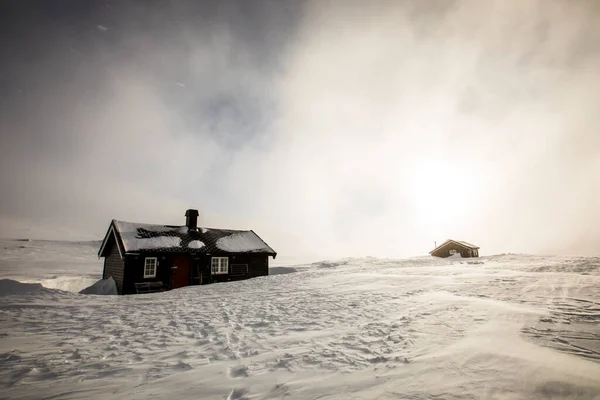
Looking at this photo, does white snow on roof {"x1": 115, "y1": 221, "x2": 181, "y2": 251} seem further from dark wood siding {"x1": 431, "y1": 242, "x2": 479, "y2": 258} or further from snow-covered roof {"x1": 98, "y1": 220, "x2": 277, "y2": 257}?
dark wood siding {"x1": 431, "y1": 242, "x2": 479, "y2": 258}

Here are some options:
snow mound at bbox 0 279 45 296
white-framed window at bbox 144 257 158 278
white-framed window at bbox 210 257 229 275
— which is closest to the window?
white-framed window at bbox 210 257 229 275

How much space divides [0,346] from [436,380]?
944cm

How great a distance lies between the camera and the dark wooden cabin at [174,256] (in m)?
19.3

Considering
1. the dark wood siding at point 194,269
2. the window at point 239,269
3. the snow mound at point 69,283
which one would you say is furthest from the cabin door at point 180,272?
the snow mound at point 69,283

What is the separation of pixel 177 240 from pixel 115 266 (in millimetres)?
4807

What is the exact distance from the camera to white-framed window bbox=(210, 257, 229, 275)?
22.6m

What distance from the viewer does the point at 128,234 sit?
2064 centimetres

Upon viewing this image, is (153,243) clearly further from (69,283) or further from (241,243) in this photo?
(69,283)

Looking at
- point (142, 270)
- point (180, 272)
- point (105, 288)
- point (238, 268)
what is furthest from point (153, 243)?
point (238, 268)

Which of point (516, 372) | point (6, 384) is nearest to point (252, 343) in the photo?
point (6, 384)

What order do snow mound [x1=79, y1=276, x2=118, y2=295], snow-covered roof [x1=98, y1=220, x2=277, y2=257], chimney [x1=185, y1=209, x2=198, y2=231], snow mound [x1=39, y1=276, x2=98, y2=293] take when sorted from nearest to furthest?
1. snow mound [x1=79, y1=276, x2=118, y2=295]
2. snow-covered roof [x1=98, y1=220, x2=277, y2=257]
3. snow mound [x1=39, y1=276, x2=98, y2=293]
4. chimney [x1=185, y1=209, x2=198, y2=231]

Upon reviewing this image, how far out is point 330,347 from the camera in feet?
18.1

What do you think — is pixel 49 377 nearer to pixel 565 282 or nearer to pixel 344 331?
pixel 344 331

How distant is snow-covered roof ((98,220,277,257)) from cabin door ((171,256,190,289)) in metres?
0.77
